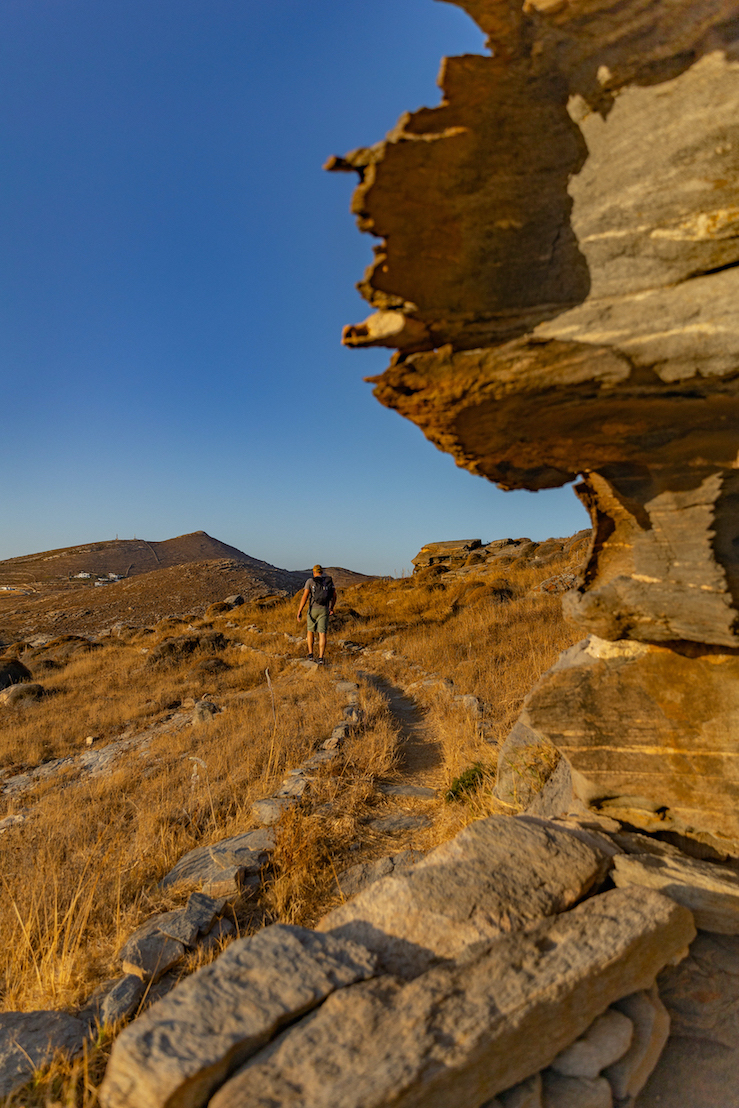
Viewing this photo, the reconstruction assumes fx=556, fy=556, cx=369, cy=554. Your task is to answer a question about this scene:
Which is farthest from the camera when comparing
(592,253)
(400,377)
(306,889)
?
(306,889)

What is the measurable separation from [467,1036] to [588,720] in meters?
2.06

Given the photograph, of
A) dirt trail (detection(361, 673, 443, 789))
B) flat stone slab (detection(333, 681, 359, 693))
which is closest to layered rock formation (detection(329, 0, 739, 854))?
dirt trail (detection(361, 673, 443, 789))

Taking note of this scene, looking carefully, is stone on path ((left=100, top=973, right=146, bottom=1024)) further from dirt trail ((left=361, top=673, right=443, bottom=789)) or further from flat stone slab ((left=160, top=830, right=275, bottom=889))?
dirt trail ((left=361, top=673, right=443, bottom=789))

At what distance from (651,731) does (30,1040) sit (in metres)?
3.74

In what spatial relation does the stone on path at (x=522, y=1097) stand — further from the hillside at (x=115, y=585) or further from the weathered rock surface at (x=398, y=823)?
the hillside at (x=115, y=585)

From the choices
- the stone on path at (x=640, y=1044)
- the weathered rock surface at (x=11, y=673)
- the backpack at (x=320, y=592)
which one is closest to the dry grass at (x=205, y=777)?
the weathered rock surface at (x=11, y=673)

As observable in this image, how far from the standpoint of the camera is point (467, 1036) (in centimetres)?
200

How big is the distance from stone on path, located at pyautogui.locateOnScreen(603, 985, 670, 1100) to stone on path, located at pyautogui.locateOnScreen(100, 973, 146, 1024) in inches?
94.9

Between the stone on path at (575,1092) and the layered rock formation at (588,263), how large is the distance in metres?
1.89

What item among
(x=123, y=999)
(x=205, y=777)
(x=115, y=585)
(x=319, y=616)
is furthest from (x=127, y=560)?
(x=123, y=999)

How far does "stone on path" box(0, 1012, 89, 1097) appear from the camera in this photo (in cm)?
255

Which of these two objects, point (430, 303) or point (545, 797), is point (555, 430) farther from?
point (545, 797)

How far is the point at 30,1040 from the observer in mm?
2734

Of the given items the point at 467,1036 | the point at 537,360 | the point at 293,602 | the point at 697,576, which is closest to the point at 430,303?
the point at 537,360
